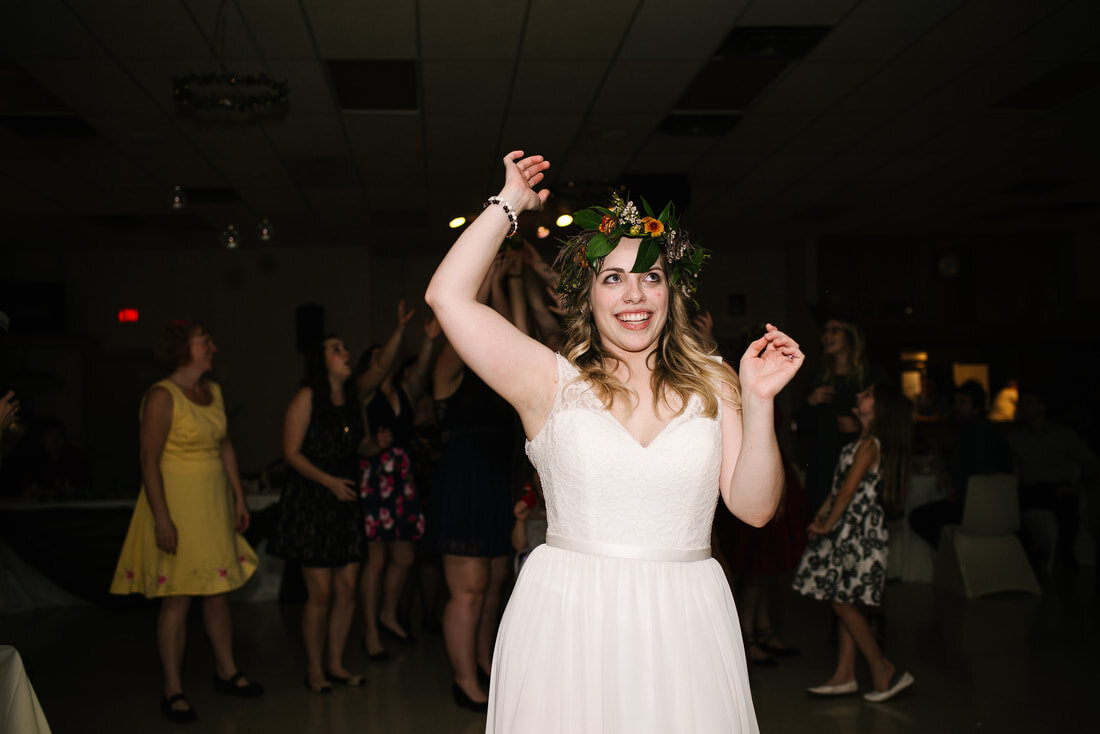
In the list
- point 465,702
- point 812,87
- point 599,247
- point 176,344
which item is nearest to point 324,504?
point 176,344

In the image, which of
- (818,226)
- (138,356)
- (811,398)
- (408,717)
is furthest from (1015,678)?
(138,356)

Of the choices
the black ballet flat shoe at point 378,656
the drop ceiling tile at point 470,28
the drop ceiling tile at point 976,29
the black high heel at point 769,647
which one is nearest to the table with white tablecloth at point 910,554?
the black high heel at point 769,647

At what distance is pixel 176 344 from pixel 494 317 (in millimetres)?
2580

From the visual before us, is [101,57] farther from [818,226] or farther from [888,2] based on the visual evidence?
[818,226]

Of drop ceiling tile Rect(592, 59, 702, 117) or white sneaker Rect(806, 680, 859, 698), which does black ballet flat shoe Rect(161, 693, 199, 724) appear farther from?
drop ceiling tile Rect(592, 59, 702, 117)

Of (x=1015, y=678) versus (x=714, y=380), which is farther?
(x=1015, y=678)

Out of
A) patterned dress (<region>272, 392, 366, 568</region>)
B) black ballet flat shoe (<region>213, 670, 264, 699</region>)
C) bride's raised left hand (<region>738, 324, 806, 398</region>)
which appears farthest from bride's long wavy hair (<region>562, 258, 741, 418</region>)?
black ballet flat shoe (<region>213, 670, 264, 699</region>)

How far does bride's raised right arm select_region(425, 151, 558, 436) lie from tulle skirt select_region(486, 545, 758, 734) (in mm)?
320

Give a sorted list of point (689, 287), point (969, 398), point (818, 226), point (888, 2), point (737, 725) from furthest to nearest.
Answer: point (818, 226)
point (969, 398)
point (888, 2)
point (689, 287)
point (737, 725)

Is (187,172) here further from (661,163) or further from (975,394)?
(975,394)

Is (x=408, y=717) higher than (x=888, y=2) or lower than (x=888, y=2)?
lower

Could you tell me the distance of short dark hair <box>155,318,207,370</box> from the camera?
375 cm

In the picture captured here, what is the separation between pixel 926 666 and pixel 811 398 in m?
1.44

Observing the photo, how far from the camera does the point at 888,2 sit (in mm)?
4402
